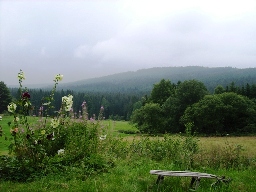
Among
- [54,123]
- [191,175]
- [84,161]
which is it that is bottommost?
[84,161]

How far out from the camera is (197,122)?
45.6 meters

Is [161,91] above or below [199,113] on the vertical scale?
above

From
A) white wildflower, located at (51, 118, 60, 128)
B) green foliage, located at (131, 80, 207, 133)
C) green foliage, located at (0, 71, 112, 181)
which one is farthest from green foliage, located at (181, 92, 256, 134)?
white wildflower, located at (51, 118, 60, 128)

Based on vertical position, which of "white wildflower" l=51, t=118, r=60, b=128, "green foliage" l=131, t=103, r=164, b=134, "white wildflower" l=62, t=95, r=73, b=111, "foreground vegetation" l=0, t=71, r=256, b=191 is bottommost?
"green foliage" l=131, t=103, r=164, b=134

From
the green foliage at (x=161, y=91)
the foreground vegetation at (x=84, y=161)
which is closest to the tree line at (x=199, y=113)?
the green foliage at (x=161, y=91)

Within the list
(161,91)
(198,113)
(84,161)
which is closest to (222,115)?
(198,113)

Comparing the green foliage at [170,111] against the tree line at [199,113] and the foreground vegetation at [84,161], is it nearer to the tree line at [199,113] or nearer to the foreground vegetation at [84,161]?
the tree line at [199,113]

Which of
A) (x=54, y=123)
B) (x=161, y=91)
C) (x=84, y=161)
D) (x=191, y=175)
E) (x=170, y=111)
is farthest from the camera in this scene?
(x=161, y=91)

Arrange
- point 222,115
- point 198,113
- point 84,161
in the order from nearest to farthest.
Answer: point 84,161, point 198,113, point 222,115

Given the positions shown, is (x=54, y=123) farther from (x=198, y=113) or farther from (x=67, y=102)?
(x=198, y=113)

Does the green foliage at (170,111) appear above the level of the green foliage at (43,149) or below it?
below

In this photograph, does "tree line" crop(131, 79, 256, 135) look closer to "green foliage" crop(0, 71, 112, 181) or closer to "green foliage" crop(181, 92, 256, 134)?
"green foliage" crop(181, 92, 256, 134)

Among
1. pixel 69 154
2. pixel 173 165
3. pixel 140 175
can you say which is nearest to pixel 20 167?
pixel 69 154

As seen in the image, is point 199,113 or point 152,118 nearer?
point 199,113
